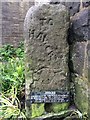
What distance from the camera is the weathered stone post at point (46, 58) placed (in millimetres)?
2342

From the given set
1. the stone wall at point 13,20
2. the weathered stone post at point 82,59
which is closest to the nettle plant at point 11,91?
the weathered stone post at point 82,59

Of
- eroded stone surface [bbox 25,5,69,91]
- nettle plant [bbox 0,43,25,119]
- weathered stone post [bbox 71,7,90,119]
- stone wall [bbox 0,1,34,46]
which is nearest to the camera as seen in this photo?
weathered stone post [bbox 71,7,90,119]

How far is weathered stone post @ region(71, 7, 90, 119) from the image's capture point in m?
2.03

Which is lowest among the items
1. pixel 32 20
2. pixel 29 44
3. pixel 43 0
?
pixel 29 44

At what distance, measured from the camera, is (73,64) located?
7.94ft

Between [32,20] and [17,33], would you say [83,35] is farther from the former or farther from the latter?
[17,33]

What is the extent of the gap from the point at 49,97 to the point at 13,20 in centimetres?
581

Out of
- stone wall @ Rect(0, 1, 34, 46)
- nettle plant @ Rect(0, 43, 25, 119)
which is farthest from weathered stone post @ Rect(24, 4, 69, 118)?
stone wall @ Rect(0, 1, 34, 46)

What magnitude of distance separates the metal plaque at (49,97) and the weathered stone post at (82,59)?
14 cm

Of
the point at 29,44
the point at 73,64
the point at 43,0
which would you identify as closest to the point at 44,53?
the point at 29,44

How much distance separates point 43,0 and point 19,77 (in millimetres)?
1178

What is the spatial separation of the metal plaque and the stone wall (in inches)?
218

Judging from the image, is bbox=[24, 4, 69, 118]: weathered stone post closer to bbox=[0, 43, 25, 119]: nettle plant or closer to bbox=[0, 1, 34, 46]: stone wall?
bbox=[0, 43, 25, 119]: nettle plant

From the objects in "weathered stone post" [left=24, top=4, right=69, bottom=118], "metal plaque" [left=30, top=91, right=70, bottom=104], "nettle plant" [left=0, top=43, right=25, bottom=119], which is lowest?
"nettle plant" [left=0, top=43, right=25, bottom=119]
